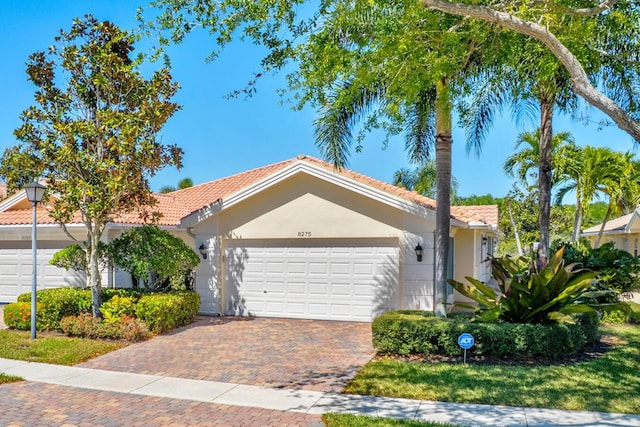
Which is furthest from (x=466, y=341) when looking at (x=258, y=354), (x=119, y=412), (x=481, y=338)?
(x=119, y=412)

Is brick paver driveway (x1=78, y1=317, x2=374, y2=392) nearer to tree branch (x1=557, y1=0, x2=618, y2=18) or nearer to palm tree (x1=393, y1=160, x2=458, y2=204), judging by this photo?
A: tree branch (x1=557, y1=0, x2=618, y2=18)

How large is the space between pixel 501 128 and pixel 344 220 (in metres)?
4.75

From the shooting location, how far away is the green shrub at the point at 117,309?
1146 centimetres

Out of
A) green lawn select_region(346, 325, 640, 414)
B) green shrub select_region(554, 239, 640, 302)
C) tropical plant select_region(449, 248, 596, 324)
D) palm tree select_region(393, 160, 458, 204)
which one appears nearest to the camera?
green lawn select_region(346, 325, 640, 414)

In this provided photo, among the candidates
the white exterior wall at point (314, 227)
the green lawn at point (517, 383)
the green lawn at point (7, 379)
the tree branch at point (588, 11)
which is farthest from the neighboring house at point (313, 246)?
the green lawn at point (7, 379)

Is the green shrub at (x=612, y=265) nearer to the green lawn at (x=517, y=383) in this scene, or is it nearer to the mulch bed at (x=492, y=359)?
the mulch bed at (x=492, y=359)

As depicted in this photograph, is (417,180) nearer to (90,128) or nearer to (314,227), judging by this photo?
(314,227)

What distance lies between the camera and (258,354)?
377 inches

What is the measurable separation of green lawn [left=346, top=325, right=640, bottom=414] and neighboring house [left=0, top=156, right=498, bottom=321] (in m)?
4.23

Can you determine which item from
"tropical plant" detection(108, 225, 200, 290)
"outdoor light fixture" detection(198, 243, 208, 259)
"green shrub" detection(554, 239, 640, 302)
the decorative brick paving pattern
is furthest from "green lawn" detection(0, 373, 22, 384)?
"green shrub" detection(554, 239, 640, 302)

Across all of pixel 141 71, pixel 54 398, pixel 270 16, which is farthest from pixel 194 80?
pixel 54 398

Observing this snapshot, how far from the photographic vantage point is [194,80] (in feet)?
42.4

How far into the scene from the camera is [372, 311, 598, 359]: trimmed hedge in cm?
872

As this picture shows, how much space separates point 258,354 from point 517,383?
4.85 meters
